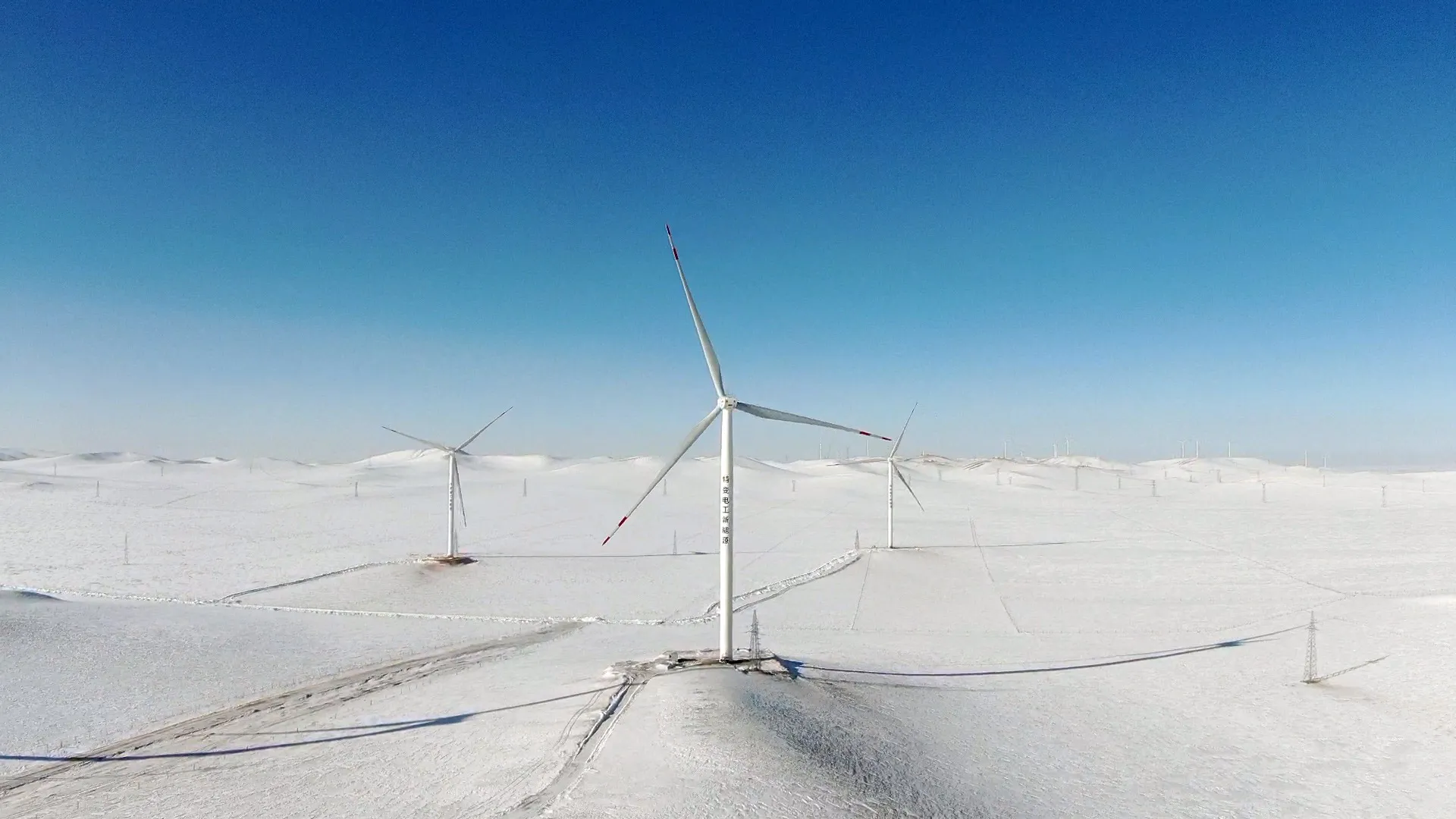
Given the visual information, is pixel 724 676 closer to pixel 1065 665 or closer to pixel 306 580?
pixel 1065 665

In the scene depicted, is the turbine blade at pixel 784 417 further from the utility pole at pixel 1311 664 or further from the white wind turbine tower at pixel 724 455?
the utility pole at pixel 1311 664

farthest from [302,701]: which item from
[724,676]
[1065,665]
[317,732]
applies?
[1065,665]

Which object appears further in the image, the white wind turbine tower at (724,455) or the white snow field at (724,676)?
the white wind turbine tower at (724,455)

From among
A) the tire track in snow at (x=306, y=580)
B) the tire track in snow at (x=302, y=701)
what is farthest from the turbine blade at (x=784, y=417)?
the tire track in snow at (x=306, y=580)

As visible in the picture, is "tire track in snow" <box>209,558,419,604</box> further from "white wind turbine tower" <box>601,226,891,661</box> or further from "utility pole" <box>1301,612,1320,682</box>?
"utility pole" <box>1301,612,1320,682</box>

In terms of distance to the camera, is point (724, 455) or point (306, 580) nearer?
point (724, 455)

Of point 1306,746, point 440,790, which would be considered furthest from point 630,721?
point 1306,746
